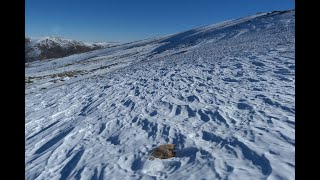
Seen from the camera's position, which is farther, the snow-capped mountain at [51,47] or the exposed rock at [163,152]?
the snow-capped mountain at [51,47]

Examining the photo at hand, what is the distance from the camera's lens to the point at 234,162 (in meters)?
6.16

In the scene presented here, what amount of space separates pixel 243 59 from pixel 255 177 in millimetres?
14814

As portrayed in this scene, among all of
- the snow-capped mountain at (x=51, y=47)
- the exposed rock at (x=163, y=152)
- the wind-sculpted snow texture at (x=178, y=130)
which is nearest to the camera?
the wind-sculpted snow texture at (x=178, y=130)

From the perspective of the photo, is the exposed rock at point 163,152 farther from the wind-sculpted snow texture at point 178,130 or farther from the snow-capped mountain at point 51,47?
the snow-capped mountain at point 51,47

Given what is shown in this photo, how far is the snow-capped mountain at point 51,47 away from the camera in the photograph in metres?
127

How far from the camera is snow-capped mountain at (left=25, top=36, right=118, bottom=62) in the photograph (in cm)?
12738

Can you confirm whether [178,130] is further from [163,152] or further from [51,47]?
[51,47]

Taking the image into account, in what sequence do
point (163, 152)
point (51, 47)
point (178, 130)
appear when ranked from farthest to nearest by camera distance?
point (51, 47) < point (178, 130) < point (163, 152)

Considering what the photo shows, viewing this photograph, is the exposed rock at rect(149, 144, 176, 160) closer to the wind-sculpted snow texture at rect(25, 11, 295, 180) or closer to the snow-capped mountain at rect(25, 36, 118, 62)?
the wind-sculpted snow texture at rect(25, 11, 295, 180)

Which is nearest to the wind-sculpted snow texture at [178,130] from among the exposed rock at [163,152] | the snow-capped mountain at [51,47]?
the exposed rock at [163,152]

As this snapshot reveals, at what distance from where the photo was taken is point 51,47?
463ft

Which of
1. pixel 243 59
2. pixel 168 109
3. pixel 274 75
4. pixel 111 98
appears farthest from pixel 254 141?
pixel 243 59

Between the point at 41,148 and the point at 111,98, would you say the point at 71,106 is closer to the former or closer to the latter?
the point at 111,98

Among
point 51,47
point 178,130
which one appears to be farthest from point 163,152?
point 51,47
